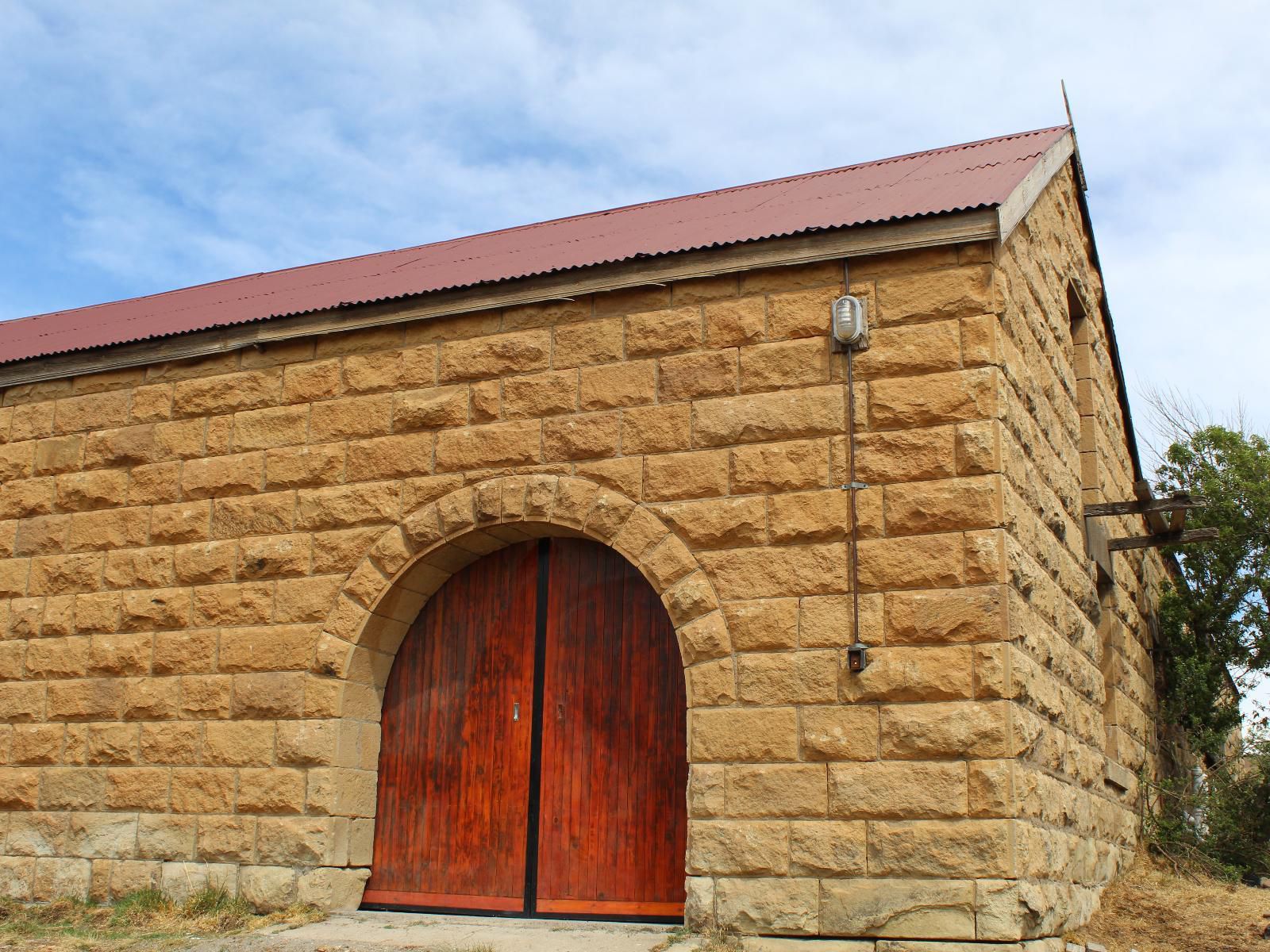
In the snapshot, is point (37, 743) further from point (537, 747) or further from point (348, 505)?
point (537, 747)

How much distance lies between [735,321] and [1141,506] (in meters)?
4.15

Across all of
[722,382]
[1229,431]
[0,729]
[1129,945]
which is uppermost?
[1229,431]

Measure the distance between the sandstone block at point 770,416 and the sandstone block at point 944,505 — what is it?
542 mm

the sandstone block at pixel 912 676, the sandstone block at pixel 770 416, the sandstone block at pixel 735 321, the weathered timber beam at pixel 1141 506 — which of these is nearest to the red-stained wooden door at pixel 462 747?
the sandstone block at pixel 770 416

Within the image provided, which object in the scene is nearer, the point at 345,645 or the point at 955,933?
the point at 955,933

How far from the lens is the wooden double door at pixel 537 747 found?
24.3ft

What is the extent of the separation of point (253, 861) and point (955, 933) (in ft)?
13.9

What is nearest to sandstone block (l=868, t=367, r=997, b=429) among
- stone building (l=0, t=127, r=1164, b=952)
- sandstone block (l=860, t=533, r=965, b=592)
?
stone building (l=0, t=127, r=1164, b=952)

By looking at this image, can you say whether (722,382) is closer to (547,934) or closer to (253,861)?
(547,934)

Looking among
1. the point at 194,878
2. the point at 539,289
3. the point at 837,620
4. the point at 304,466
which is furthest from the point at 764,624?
the point at 194,878

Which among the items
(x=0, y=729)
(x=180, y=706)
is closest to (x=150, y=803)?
(x=180, y=706)

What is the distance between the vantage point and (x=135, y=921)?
7.58m

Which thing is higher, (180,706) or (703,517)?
(703,517)

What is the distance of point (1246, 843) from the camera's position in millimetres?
11227
